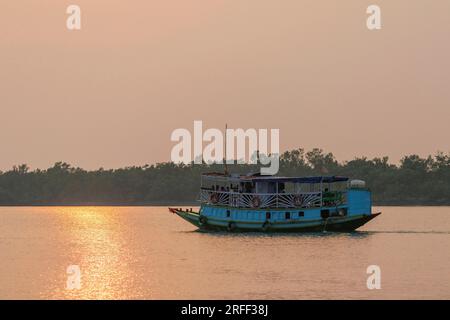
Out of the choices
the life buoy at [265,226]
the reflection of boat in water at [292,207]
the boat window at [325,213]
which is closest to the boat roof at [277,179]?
the reflection of boat in water at [292,207]

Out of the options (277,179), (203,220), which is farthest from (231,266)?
(203,220)

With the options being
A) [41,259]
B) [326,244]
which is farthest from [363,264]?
[41,259]

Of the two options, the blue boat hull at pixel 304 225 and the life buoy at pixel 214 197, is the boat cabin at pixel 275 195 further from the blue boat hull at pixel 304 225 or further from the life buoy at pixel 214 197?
the blue boat hull at pixel 304 225

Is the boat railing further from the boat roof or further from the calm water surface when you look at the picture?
the calm water surface

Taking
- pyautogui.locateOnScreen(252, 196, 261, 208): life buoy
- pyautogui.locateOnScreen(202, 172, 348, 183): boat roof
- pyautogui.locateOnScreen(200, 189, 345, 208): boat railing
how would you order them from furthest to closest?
pyautogui.locateOnScreen(252, 196, 261, 208): life buoy < pyautogui.locateOnScreen(200, 189, 345, 208): boat railing < pyautogui.locateOnScreen(202, 172, 348, 183): boat roof

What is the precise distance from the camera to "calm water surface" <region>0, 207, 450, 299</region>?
64.1 metres

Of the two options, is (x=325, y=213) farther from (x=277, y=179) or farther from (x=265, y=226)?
(x=265, y=226)

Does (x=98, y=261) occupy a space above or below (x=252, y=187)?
below

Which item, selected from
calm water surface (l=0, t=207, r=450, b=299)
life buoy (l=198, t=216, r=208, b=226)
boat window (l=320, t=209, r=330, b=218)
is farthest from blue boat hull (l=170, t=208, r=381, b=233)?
life buoy (l=198, t=216, r=208, b=226)

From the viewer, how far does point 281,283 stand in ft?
224
